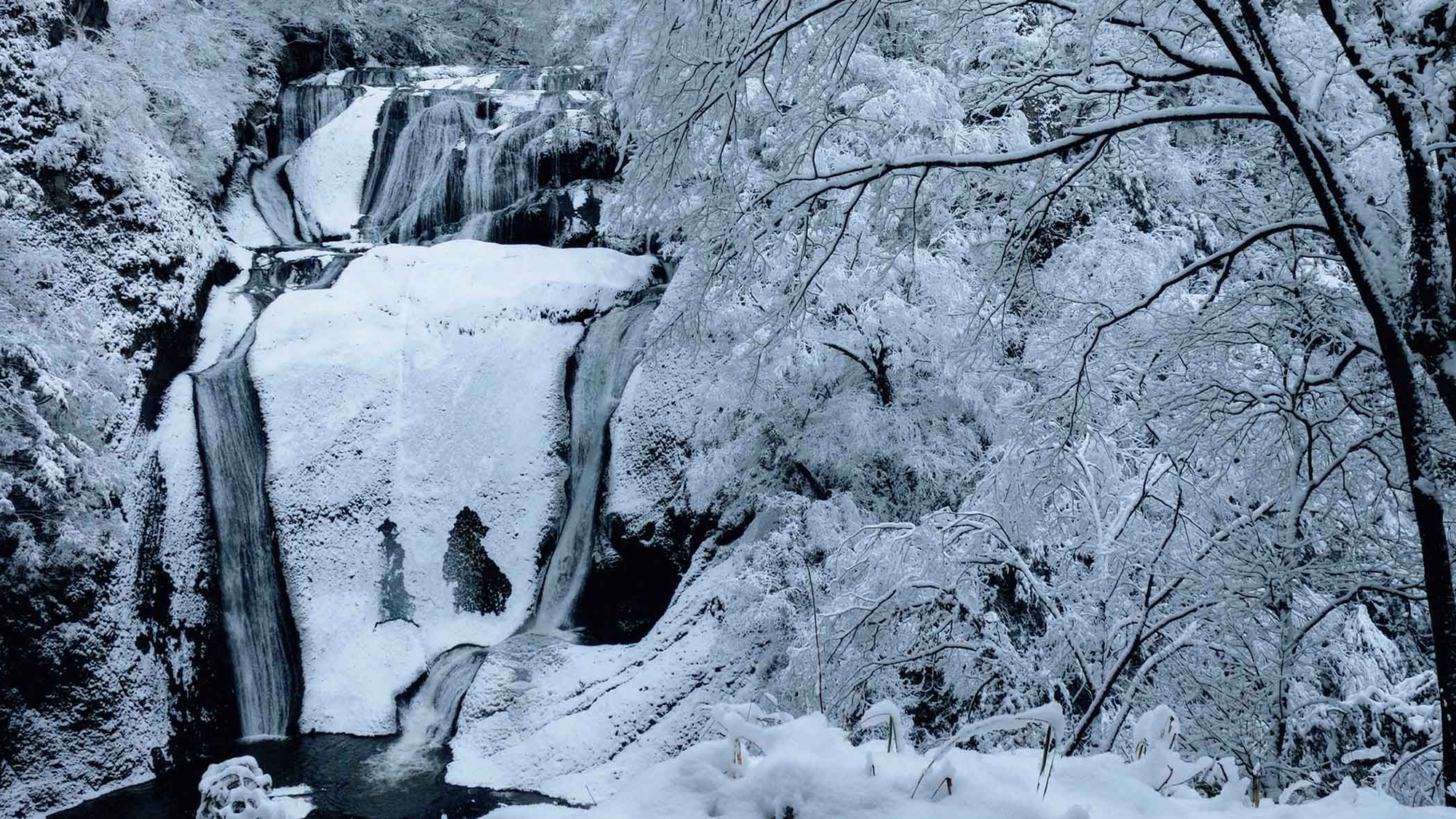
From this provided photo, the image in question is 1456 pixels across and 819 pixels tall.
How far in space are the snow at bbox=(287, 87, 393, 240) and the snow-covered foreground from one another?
56.2 feet

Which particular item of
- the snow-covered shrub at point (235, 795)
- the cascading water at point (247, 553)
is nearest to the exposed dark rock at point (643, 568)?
the cascading water at point (247, 553)

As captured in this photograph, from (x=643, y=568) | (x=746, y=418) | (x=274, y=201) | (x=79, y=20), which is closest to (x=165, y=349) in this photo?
(x=79, y=20)

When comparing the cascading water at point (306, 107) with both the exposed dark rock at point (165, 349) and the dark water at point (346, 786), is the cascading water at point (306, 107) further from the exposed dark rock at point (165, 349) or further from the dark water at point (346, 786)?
the dark water at point (346, 786)

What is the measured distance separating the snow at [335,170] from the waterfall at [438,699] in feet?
30.7

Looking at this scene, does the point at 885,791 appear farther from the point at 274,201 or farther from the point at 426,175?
the point at 274,201

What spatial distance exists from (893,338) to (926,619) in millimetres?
2715

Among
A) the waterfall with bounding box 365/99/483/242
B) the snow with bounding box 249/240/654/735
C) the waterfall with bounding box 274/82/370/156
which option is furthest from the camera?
the waterfall with bounding box 274/82/370/156

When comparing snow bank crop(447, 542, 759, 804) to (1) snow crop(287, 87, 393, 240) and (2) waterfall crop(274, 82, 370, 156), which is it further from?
(2) waterfall crop(274, 82, 370, 156)

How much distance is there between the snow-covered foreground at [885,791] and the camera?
190cm

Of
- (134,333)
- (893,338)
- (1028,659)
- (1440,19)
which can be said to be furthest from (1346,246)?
(134,333)

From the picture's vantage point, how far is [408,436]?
12828mm

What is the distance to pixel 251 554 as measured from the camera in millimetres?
11625

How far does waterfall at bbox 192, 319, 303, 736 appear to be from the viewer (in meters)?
11.1

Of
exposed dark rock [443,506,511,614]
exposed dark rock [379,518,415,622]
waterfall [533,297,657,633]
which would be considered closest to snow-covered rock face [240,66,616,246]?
waterfall [533,297,657,633]
